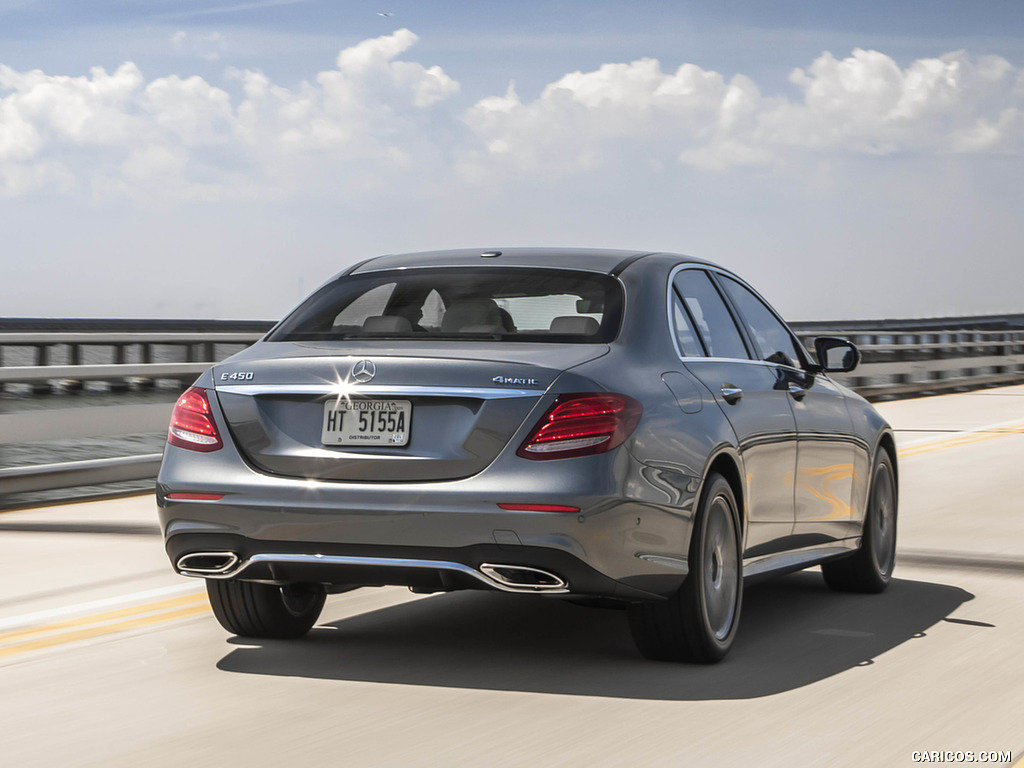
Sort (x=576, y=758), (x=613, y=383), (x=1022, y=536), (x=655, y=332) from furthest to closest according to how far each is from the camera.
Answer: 1. (x=1022, y=536)
2. (x=655, y=332)
3. (x=613, y=383)
4. (x=576, y=758)

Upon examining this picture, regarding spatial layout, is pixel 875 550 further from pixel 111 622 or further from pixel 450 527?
pixel 111 622

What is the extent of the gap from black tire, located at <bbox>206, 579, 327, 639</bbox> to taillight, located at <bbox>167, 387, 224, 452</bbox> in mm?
708

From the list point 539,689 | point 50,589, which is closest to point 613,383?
point 539,689

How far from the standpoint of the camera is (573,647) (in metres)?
6.25

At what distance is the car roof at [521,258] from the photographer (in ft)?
20.5

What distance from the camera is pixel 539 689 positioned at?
549 cm

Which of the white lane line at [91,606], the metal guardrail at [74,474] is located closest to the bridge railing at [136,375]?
the metal guardrail at [74,474]

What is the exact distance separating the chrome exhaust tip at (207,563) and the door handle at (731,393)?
196cm

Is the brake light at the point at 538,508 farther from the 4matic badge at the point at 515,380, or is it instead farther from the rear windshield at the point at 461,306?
the rear windshield at the point at 461,306

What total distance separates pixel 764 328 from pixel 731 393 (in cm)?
107

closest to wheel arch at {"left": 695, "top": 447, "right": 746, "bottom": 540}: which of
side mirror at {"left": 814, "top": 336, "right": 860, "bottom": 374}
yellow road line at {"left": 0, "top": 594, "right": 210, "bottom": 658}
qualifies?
side mirror at {"left": 814, "top": 336, "right": 860, "bottom": 374}

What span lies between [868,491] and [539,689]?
2.82 m

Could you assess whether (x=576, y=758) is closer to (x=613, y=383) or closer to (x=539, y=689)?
(x=539, y=689)

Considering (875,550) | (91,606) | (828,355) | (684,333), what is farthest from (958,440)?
(91,606)
